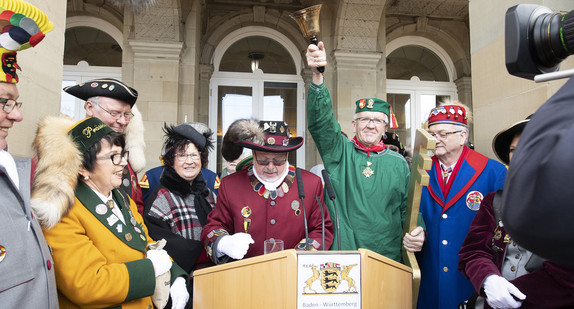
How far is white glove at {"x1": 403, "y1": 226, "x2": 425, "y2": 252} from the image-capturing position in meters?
2.54

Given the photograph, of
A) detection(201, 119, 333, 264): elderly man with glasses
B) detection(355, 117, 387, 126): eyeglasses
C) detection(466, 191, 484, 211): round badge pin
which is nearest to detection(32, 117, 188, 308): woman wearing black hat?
detection(201, 119, 333, 264): elderly man with glasses

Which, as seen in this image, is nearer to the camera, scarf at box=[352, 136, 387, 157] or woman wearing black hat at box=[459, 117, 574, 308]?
woman wearing black hat at box=[459, 117, 574, 308]

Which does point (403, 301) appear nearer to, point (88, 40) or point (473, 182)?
point (473, 182)

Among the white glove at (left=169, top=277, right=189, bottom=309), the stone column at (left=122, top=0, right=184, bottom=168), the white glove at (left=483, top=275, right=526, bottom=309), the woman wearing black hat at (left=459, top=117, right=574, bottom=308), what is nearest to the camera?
the woman wearing black hat at (left=459, top=117, right=574, bottom=308)

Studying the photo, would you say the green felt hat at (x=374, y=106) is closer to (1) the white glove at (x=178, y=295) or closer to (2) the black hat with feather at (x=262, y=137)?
(2) the black hat with feather at (x=262, y=137)

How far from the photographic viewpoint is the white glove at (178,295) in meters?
2.11

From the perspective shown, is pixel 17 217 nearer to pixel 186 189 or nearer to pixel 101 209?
pixel 101 209

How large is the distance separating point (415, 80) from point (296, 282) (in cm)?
976

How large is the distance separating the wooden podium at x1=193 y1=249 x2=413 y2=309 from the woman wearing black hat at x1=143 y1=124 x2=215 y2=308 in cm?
73

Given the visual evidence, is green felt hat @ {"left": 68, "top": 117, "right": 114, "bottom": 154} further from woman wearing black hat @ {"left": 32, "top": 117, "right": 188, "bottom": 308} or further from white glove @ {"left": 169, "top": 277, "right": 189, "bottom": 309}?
white glove @ {"left": 169, "top": 277, "right": 189, "bottom": 309}

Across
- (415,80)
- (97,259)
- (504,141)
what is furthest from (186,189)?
(415,80)

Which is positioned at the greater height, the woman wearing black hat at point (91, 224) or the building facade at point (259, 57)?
the building facade at point (259, 57)

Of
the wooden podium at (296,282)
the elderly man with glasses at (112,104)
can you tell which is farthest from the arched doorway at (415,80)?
the wooden podium at (296,282)

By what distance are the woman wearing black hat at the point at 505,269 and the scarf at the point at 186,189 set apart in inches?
67.0
